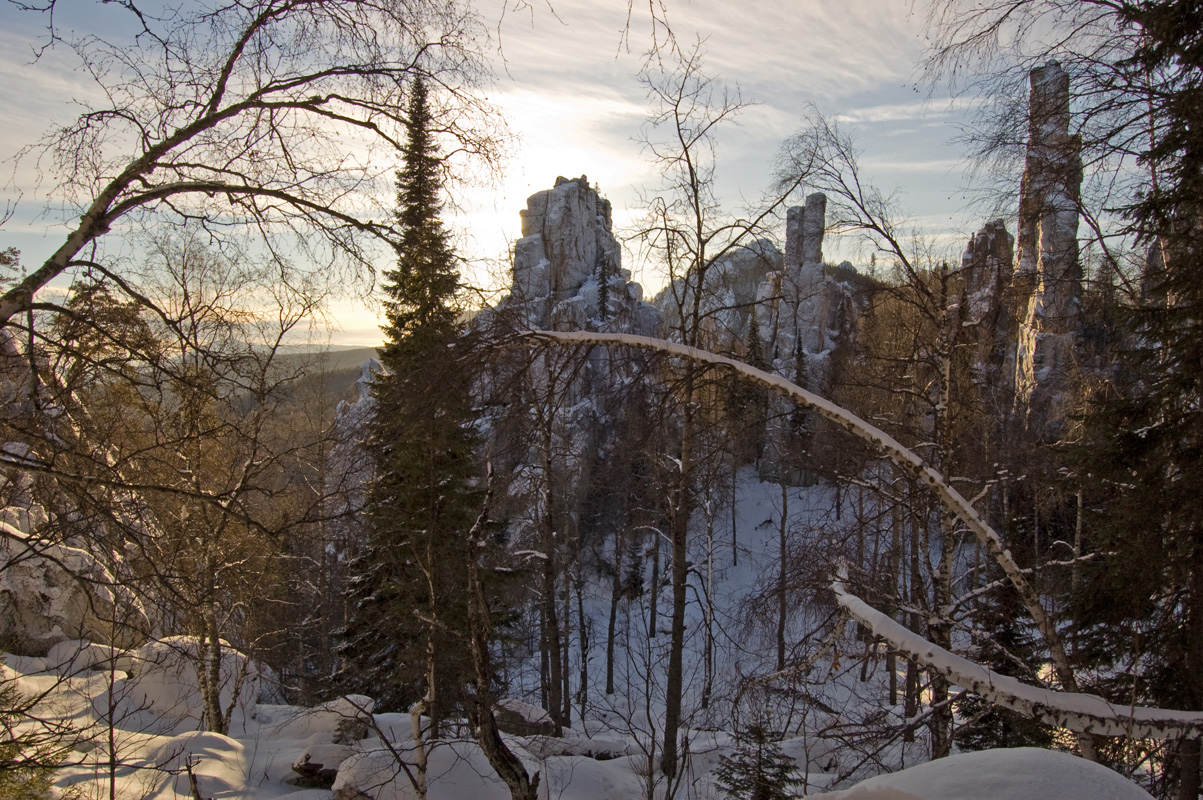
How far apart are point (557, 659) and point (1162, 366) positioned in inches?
468

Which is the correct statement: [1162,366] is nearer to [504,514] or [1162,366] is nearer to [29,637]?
[504,514]

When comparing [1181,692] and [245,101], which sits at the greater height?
[245,101]

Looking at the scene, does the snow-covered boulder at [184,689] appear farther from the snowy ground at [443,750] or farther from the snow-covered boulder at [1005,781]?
the snow-covered boulder at [1005,781]

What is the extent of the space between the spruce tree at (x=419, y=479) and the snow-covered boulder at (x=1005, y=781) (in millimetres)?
2623

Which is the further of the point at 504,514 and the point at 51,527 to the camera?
the point at 504,514

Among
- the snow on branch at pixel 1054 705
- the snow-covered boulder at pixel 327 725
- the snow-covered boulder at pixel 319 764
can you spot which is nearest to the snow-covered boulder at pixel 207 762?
the snow-covered boulder at pixel 319 764

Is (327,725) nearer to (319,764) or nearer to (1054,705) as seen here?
(319,764)

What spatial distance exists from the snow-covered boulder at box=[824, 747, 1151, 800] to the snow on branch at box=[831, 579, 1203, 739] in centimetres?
101

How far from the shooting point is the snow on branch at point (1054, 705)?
126 inches

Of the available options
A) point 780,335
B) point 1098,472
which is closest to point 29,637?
point 1098,472

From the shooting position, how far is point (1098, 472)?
227 inches

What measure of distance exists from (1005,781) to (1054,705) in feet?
4.84

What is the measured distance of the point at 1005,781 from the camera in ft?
6.98

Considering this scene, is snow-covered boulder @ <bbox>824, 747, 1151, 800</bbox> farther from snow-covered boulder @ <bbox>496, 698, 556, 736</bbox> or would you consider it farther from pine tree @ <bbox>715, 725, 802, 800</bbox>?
snow-covered boulder @ <bbox>496, 698, 556, 736</bbox>
